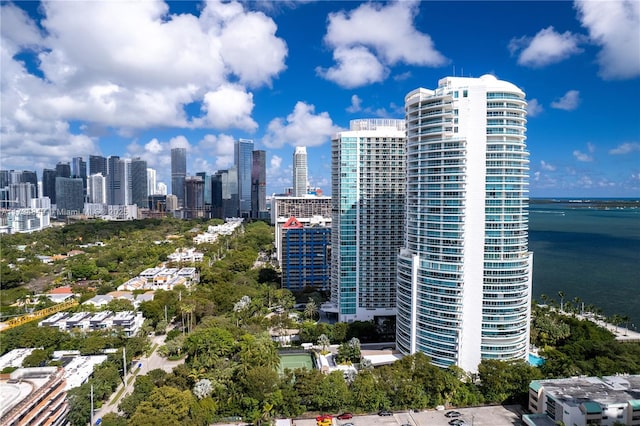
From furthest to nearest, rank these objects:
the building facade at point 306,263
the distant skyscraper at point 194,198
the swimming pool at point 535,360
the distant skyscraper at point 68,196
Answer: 1. the distant skyscraper at point 194,198
2. the distant skyscraper at point 68,196
3. the building facade at point 306,263
4. the swimming pool at point 535,360

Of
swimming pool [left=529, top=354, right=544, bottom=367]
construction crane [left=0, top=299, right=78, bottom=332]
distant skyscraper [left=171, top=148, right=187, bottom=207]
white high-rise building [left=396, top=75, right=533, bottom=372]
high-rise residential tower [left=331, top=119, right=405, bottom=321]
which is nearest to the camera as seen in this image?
white high-rise building [left=396, top=75, right=533, bottom=372]

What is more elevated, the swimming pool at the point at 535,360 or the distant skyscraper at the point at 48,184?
the distant skyscraper at the point at 48,184

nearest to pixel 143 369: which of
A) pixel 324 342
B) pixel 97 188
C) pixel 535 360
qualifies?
pixel 324 342

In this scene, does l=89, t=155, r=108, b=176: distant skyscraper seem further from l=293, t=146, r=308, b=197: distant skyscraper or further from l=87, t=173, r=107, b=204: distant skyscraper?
l=293, t=146, r=308, b=197: distant skyscraper

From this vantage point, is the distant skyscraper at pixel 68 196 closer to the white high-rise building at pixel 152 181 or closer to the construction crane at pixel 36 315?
the white high-rise building at pixel 152 181

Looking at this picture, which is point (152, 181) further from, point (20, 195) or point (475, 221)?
point (475, 221)

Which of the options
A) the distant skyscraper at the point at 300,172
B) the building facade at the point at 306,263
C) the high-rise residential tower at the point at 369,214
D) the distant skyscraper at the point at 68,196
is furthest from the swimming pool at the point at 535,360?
the distant skyscraper at the point at 68,196

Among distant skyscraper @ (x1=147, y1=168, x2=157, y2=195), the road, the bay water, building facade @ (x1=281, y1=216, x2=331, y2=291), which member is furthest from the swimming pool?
distant skyscraper @ (x1=147, y1=168, x2=157, y2=195)
